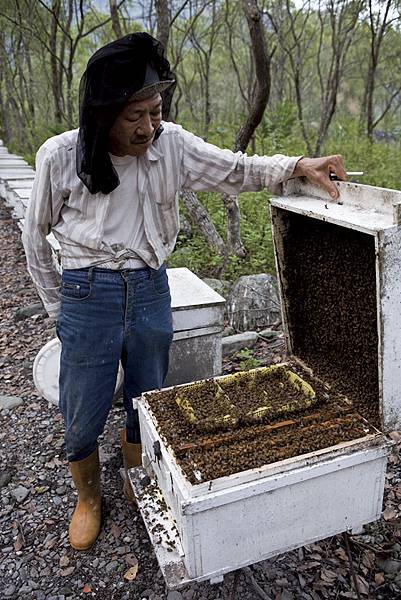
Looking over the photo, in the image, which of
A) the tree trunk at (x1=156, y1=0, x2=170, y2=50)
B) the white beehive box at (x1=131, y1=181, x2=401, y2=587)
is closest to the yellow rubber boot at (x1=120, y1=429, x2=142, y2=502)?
the white beehive box at (x1=131, y1=181, x2=401, y2=587)

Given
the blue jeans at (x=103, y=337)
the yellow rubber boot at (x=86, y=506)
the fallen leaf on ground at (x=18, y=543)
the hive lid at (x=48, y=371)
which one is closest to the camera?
the blue jeans at (x=103, y=337)

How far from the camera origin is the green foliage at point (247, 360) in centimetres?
400

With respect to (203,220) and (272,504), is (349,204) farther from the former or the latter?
(203,220)

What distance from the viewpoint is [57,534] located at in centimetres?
281

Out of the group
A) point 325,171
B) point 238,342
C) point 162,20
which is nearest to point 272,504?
point 325,171

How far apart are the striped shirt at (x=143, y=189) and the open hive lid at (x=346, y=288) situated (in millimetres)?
225

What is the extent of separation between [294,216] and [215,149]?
429 millimetres

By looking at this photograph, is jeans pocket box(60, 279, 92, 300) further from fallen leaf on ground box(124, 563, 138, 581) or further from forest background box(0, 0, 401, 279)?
forest background box(0, 0, 401, 279)

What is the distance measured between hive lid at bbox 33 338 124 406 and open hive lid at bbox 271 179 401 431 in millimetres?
1394

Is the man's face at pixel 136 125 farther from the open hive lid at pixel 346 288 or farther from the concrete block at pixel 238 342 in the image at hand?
the concrete block at pixel 238 342

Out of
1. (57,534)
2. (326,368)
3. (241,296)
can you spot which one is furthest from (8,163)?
(326,368)

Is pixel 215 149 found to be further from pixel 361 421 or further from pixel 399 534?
pixel 399 534

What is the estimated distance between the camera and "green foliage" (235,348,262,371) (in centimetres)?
400

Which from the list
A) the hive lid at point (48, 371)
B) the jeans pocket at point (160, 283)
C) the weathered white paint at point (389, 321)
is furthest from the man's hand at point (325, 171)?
the hive lid at point (48, 371)
